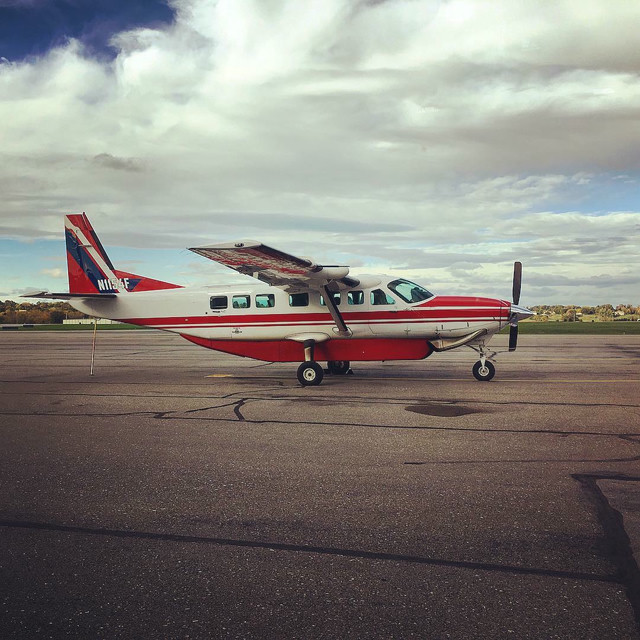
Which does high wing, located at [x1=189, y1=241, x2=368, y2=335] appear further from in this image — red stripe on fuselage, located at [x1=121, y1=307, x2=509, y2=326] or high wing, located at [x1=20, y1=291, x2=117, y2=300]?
high wing, located at [x1=20, y1=291, x2=117, y2=300]

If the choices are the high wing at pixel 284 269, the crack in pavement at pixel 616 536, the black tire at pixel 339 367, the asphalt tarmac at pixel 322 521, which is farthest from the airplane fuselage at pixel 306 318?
the crack in pavement at pixel 616 536

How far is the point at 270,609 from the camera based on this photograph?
3.45 meters

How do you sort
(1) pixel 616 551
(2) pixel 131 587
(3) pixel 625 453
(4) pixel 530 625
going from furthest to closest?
(3) pixel 625 453 → (1) pixel 616 551 → (2) pixel 131 587 → (4) pixel 530 625

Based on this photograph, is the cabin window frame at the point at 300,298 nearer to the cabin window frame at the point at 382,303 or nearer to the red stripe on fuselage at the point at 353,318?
the red stripe on fuselage at the point at 353,318

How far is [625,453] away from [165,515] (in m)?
5.55

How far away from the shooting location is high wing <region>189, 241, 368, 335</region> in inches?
479

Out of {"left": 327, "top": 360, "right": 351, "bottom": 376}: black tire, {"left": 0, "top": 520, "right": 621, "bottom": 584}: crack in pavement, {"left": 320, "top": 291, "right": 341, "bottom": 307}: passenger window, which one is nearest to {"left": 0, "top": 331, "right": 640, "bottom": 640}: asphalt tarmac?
{"left": 0, "top": 520, "right": 621, "bottom": 584}: crack in pavement

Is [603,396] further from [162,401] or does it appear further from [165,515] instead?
[165,515]

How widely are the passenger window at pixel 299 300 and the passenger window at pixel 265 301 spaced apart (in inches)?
20.3

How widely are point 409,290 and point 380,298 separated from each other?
81 centimetres

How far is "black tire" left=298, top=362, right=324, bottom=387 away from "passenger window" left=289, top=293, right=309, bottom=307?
1.80 m

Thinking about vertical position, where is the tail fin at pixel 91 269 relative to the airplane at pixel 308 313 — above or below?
above

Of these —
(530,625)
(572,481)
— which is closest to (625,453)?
(572,481)

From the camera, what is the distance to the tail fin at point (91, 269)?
57.2ft
